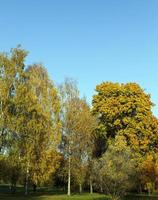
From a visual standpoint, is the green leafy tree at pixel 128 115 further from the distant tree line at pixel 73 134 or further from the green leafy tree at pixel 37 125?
the green leafy tree at pixel 37 125

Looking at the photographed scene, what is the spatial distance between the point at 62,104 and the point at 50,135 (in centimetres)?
585

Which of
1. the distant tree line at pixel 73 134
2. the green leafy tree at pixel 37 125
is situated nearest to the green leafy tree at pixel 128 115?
the distant tree line at pixel 73 134

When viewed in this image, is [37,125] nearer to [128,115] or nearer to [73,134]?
[73,134]

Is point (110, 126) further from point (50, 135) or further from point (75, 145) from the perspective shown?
point (50, 135)

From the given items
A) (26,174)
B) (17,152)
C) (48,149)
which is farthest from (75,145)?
(17,152)

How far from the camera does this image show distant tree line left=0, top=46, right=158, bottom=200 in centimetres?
4172

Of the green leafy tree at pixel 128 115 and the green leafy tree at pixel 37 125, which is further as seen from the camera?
the green leafy tree at pixel 128 115

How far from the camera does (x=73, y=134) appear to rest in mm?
57812

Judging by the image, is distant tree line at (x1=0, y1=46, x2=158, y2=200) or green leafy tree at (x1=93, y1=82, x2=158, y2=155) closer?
distant tree line at (x1=0, y1=46, x2=158, y2=200)

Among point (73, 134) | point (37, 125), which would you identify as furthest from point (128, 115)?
point (37, 125)

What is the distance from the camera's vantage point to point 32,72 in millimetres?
59156

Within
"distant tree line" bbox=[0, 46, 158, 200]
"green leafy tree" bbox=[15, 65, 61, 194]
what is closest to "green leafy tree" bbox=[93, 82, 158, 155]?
"distant tree line" bbox=[0, 46, 158, 200]

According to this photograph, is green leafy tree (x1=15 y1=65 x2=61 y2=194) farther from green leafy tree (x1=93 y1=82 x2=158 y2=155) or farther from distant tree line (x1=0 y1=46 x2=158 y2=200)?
green leafy tree (x1=93 y1=82 x2=158 y2=155)

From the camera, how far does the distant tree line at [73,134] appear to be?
41.7 metres
